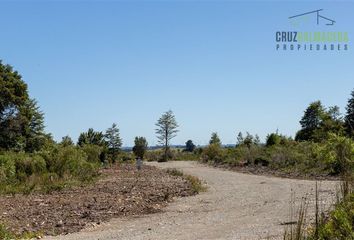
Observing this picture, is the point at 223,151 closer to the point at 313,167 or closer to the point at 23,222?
the point at 313,167

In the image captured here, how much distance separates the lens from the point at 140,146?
189ft

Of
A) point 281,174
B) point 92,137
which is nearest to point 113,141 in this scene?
point 92,137

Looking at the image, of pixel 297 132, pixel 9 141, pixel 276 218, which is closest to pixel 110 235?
pixel 276 218

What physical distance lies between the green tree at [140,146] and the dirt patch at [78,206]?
36311mm

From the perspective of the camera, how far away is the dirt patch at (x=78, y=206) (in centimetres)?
1227

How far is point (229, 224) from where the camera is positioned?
463 inches

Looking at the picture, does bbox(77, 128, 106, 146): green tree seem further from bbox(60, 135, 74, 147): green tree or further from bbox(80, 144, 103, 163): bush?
bbox(80, 144, 103, 163): bush

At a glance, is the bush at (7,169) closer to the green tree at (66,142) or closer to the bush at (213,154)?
the green tree at (66,142)

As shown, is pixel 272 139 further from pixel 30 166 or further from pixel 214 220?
pixel 214 220

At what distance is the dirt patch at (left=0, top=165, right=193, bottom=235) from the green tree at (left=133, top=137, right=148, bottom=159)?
Result: 119 feet

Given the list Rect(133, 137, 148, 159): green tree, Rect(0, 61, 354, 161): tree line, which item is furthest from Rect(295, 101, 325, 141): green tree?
Rect(133, 137, 148, 159): green tree

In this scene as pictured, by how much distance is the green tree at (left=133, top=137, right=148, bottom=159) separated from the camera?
5731 centimetres

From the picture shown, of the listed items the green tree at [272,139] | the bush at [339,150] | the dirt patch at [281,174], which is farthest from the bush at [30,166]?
the green tree at [272,139]

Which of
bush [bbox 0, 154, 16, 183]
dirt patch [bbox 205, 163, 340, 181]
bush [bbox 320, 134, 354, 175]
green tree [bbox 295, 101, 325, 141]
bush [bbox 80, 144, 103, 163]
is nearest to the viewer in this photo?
bush [bbox 320, 134, 354, 175]
